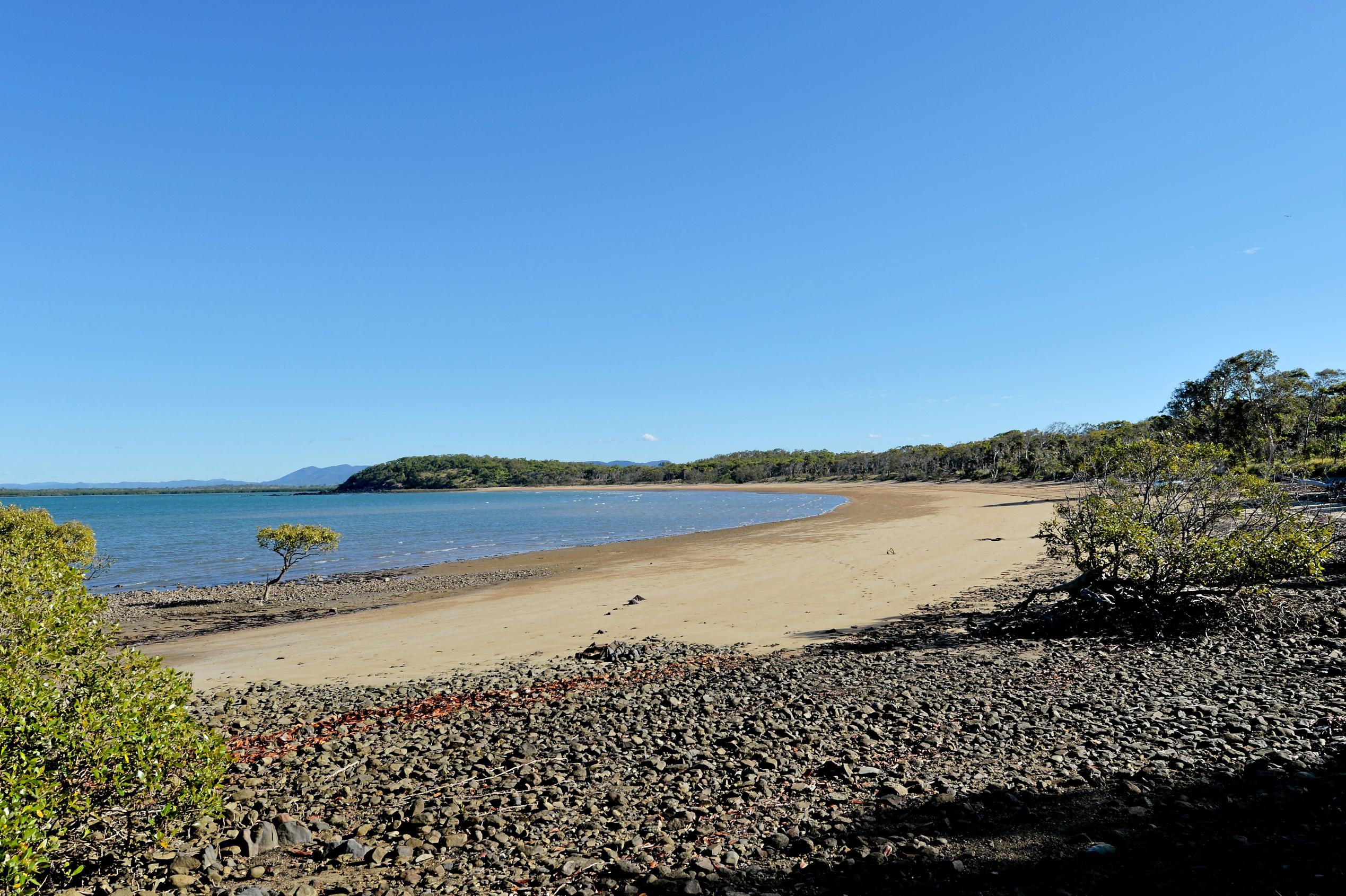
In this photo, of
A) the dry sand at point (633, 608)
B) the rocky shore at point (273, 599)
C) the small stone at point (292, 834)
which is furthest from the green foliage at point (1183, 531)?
the rocky shore at point (273, 599)

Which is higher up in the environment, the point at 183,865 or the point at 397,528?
the point at 183,865

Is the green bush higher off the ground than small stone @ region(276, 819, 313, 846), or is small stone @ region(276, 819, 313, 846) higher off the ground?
the green bush

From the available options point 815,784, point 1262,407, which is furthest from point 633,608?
point 1262,407

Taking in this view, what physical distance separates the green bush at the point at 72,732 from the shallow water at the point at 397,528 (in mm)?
33282

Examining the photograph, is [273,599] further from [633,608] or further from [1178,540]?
[1178,540]

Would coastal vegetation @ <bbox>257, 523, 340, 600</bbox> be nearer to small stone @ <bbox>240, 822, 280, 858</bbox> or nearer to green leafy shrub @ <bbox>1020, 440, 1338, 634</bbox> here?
small stone @ <bbox>240, 822, 280, 858</bbox>

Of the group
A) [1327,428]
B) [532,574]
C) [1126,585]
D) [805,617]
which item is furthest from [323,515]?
[1327,428]

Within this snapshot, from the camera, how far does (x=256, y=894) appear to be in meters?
4.96

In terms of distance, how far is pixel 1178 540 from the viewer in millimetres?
12664

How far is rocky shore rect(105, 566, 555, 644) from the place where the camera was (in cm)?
2278

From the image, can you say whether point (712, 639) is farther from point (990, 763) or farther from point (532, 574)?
point (532, 574)

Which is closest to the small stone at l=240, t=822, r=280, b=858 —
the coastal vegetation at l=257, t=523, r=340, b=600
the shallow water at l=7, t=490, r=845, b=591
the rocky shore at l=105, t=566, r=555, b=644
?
the rocky shore at l=105, t=566, r=555, b=644

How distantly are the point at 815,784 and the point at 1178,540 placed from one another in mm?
10401

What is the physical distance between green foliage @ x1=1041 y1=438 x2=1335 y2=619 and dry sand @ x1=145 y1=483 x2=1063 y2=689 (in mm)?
5318
